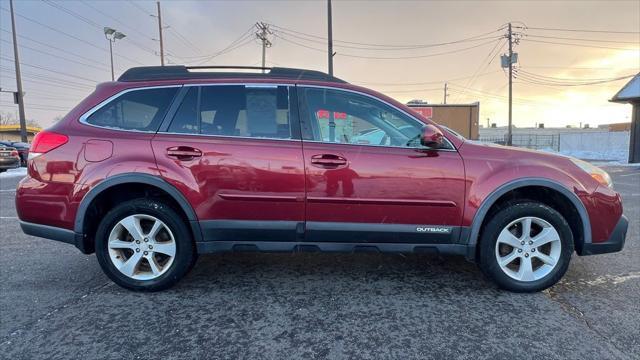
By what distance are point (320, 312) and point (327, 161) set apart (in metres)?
1.18

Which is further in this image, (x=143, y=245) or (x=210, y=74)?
(x=210, y=74)

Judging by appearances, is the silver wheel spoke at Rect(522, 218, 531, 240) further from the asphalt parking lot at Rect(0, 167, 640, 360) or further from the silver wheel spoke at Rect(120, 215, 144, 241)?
the silver wheel spoke at Rect(120, 215, 144, 241)

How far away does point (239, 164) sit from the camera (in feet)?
9.69

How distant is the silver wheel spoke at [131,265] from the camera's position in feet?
10.1

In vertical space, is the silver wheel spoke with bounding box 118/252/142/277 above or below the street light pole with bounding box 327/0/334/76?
below

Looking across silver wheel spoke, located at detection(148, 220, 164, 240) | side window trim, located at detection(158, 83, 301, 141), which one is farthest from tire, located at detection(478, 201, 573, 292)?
silver wheel spoke, located at detection(148, 220, 164, 240)

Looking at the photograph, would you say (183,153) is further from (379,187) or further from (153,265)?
(379,187)

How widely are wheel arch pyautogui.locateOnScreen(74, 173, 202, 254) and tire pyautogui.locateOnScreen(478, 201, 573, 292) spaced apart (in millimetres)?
2466

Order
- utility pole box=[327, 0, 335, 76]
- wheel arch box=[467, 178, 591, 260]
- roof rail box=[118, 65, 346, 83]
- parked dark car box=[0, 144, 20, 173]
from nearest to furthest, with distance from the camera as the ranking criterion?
wheel arch box=[467, 178, 591, 260], roof rail box=[118, 65, 346, 83], parked dark car box=[0, 144, 20, 173], utility pole box=[327, 0, 335, 76]

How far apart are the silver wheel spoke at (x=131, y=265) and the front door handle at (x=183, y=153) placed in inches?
35.7

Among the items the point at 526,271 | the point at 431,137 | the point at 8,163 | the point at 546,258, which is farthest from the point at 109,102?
the point at 8,163

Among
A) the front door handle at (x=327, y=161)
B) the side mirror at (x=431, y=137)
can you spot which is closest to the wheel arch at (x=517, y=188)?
the side mirror at (x=431, y=137)

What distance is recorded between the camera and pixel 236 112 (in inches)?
123

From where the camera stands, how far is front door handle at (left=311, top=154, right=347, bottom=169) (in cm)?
295
